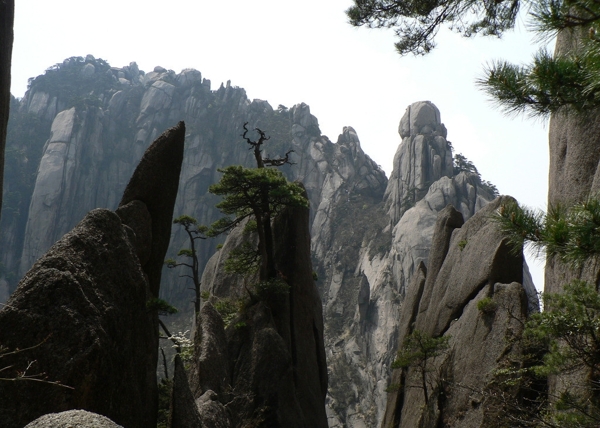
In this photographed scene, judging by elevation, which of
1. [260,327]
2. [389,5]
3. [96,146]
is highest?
[96,146]

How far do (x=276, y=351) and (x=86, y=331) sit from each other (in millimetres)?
11061

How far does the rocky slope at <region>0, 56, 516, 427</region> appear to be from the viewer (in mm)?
47844

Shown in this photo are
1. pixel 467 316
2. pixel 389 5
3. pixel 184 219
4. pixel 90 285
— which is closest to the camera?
pixel 90 285

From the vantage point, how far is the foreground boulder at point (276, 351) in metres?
12.8

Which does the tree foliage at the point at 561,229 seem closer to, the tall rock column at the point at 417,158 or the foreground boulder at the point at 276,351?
the foreground boulder at the point at 276,351

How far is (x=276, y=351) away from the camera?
1595cm

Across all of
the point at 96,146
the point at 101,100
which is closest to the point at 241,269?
the point at 96,146

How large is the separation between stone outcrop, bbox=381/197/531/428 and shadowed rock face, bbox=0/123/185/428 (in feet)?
23.9

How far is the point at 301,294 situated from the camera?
1900 centimetres

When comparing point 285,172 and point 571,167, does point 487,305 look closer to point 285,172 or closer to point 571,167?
point 571,167

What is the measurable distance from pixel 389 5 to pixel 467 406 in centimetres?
1032

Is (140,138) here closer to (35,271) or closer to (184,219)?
(184,219)

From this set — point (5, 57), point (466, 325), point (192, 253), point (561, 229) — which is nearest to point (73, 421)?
point (5, 57)

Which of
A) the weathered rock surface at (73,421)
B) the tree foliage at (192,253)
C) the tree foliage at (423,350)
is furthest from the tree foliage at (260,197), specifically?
the weathered rock surface at (73,421)
